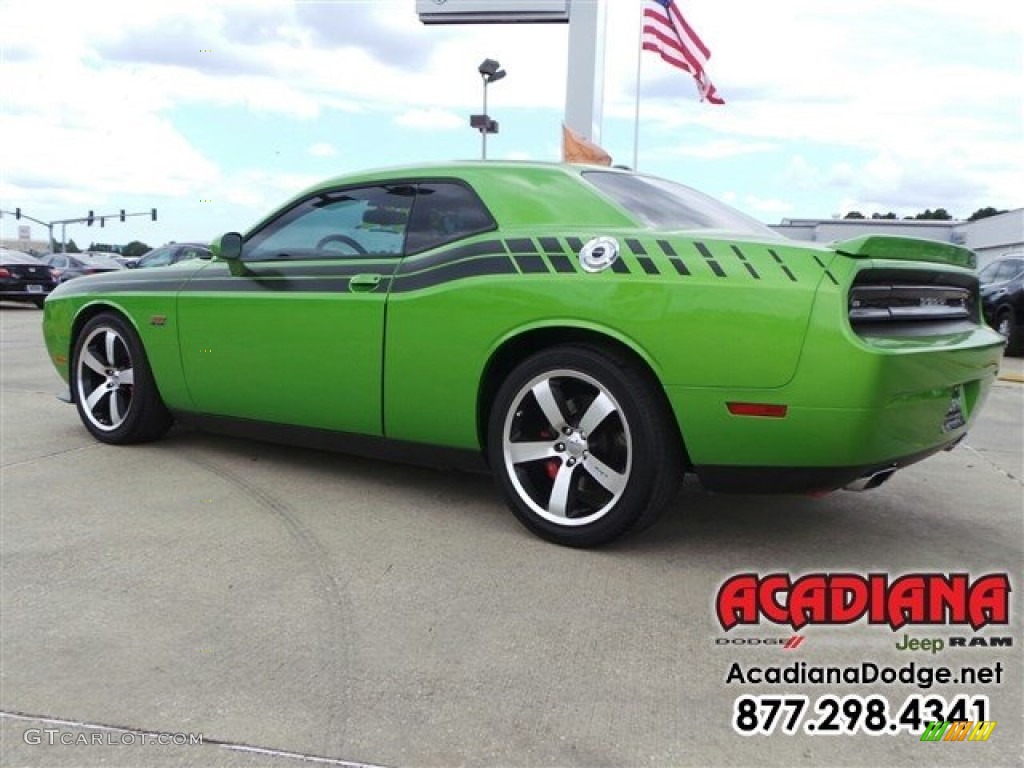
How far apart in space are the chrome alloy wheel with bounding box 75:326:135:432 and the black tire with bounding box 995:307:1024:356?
12472 millimetres

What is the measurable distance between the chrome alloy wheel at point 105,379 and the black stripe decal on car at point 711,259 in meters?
3.27

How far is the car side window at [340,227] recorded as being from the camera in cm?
410

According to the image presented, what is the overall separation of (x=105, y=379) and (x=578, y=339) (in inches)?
121

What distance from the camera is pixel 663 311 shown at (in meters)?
3.23

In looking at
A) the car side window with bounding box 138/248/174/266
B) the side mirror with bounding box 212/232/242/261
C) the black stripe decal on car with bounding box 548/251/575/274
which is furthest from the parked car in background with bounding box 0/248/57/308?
the black stripe decal on car with bounding box 548/251/575/274

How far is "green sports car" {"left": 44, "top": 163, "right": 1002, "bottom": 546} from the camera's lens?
10.1 ft

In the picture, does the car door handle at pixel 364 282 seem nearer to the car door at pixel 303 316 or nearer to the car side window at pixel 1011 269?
the car door at pixel 303 316

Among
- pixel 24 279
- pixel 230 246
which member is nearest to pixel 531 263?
pixel 230 246

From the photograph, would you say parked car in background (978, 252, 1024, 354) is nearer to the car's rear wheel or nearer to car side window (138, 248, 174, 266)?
the car's rear wheel

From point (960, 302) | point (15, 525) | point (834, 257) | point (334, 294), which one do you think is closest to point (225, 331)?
point (334, 294)

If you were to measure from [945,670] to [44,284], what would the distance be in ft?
63.2

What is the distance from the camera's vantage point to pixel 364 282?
4023 mm

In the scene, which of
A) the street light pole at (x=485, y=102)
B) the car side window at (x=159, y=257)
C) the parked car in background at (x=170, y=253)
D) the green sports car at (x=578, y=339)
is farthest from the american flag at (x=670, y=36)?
the green sports car at (x=578, y=339)

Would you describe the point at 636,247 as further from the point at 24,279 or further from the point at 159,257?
the point at 24,279
